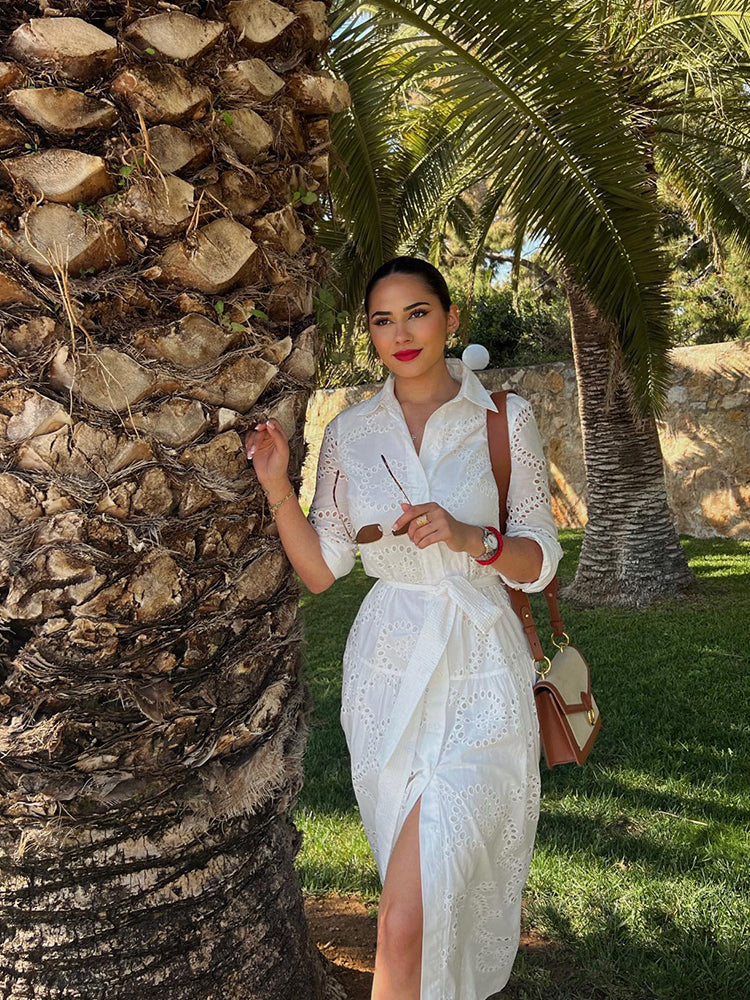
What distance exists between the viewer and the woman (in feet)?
6.86

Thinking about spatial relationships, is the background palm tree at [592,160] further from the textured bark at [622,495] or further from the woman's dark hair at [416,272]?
the woman's dark hair at [416,272]

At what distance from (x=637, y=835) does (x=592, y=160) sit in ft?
10.0

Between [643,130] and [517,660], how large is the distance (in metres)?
6.24

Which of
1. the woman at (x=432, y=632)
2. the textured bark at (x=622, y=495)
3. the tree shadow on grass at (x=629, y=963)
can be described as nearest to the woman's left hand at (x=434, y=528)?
the woman at (x=432, y=632)

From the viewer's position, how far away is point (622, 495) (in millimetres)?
8211

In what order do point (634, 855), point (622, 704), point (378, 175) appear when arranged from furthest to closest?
1. point (622, 704)
2. point (378, 175)
3. point (634, 855)

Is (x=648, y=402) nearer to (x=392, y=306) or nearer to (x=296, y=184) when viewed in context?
(x=392, y=306)

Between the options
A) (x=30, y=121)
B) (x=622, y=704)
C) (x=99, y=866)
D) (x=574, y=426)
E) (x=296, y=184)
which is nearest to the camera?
(x=30, y=121)

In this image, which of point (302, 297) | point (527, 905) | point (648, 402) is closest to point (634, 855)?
point (527, 905)

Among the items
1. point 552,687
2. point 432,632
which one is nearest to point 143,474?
point 432,632

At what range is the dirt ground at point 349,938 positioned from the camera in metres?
2.86

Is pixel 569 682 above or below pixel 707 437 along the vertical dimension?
below

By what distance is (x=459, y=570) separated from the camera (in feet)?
7.91

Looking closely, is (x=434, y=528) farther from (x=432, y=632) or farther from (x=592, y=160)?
(x=592, y=160)
